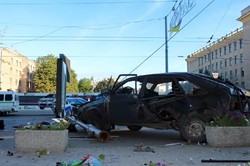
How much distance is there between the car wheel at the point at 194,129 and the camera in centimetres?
937

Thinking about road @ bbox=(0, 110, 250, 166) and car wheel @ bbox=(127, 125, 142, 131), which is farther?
car wheel @ bbox=(127, 125, 142, 131)

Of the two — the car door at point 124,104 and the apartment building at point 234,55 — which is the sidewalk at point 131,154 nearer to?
the car door at point 124,104

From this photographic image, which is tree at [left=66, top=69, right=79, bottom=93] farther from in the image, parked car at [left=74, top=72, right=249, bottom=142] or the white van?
parked car at [left=74, top=72, right=249, bottom=142]

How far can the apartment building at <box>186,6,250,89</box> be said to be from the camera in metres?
74.4

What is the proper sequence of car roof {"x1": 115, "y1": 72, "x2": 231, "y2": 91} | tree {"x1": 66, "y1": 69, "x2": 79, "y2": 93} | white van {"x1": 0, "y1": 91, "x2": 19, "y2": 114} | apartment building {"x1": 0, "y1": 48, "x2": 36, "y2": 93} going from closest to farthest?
car roof {"x1": 115, "y1": 72, "x2": 231, "y2": 91}, white van {"x1": 0, "y1": 91, "x2": 19, "y2": 114}, apartment building {"x1": 0, "y1": 48, "x2": 36, "y2": 93}, tree {"x1": 66, "y1": 69, "x2": 79, "y2": 93}

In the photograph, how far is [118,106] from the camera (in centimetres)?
1079

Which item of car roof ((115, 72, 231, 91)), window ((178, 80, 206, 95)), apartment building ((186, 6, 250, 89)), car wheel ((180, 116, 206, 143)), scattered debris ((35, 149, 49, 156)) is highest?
apartment building ((186, 6, 250, 89))

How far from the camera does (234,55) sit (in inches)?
3206

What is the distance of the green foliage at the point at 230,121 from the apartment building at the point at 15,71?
6920 centimetres

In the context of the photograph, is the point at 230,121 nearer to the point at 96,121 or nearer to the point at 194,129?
the point at 194,129

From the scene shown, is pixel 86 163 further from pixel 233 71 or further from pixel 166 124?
pixel 233 71

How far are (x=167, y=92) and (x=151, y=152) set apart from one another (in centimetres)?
290

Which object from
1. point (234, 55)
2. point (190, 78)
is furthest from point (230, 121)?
point (234, 55)

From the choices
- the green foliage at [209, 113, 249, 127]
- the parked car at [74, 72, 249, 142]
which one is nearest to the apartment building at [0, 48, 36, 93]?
the parked car at [74, 72, 249, 142]
